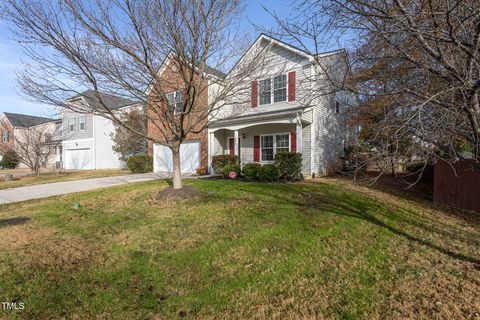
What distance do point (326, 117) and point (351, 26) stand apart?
10948 mm

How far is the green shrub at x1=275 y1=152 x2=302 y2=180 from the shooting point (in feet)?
36.7

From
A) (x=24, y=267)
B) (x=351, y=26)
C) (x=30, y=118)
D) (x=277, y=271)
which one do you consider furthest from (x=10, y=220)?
(x=30, y=118)

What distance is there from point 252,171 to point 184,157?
7025 mm

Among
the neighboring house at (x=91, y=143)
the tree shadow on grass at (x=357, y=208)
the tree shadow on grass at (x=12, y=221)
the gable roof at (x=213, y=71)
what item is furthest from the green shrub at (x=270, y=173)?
the neighboring house at (x=91, y=143)

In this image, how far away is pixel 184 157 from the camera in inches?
684

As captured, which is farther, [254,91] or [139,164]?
[139,164]

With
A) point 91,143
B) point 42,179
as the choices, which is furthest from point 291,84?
point 91,143

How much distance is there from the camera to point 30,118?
1410 inches

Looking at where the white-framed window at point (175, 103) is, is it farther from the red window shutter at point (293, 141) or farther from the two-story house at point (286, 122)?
the red window shutter at point (293, 141)

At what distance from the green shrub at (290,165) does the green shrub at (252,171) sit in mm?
1052

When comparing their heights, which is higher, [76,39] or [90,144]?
[76,39]

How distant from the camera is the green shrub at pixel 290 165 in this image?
36.7 feet

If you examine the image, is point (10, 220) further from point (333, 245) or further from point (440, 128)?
point (440, 128)

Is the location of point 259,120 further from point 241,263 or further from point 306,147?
point 241,263
